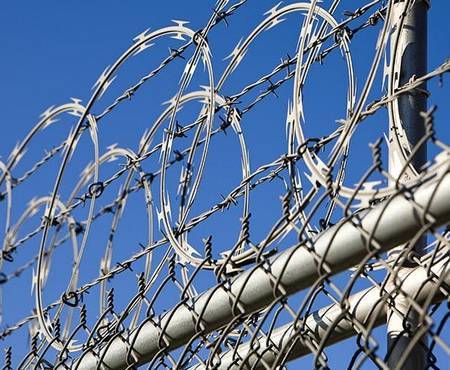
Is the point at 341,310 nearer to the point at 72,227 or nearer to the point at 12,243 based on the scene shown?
the point at 72,227

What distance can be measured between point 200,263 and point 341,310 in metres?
0.48

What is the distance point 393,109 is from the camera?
258 centimetres

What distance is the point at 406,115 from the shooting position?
260 cm

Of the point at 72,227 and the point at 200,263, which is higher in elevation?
the point at 72,227

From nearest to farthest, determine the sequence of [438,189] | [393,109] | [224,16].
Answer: [438,189]
[393,109]
[224,16]

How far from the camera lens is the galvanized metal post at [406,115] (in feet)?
7.80

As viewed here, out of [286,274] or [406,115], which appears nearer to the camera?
[286,274]

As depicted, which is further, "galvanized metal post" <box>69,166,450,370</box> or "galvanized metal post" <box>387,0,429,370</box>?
"galvanized metal post" <box>387,0,429,370</box>

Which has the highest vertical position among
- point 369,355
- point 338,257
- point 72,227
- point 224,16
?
point 72,227

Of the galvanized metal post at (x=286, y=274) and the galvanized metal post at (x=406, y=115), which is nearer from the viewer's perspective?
the galvanized metal post at (x=286, y=274)

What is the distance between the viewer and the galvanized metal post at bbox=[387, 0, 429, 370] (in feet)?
7.80

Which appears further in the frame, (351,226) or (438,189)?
(351,226)

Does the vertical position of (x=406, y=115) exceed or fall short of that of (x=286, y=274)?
it exceeds it

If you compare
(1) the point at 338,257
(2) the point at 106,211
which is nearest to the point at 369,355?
(1) the point at 338,257
